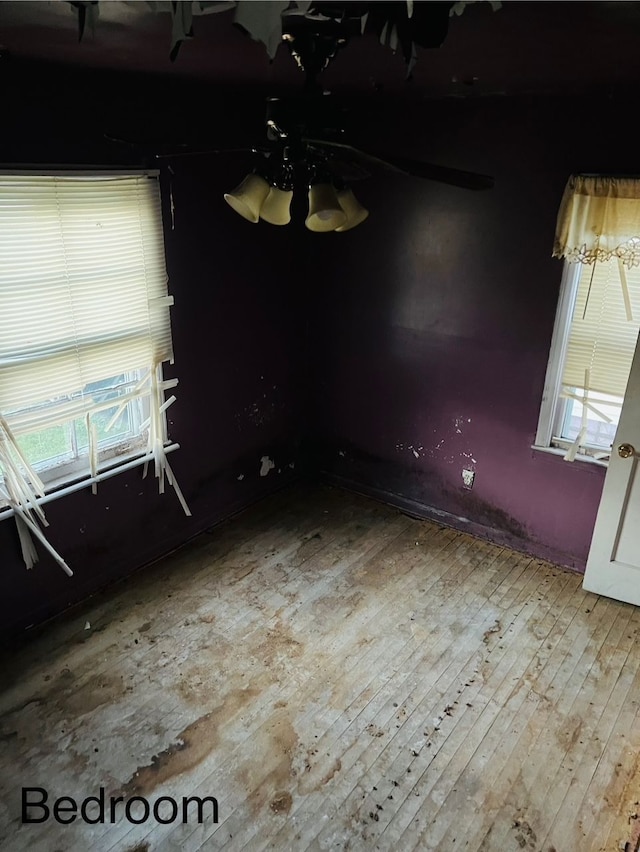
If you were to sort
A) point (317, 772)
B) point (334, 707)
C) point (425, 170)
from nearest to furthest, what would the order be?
point (425, 170) < point (317, 772) < point (334, 707)

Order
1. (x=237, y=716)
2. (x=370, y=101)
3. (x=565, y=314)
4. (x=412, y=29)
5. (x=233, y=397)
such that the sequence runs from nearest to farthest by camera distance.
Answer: (x=412, y=29) < (x=237, y=716) < (x=565, y=314) < (x=370, y=101) < (x=233, y=397)

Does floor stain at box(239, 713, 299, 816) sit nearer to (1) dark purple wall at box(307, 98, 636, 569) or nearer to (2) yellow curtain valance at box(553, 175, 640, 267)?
(1) dark purple wall at box(307, 98, 636, 569)

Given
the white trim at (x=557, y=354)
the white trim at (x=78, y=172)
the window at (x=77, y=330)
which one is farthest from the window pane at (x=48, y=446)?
the white trim at (x=557, y=354)

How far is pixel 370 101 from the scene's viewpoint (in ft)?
11.4

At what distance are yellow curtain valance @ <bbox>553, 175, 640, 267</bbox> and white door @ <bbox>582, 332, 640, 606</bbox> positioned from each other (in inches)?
19.3

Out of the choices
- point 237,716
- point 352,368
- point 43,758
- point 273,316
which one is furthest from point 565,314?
point 43,758

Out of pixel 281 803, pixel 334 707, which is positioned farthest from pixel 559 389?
pixel 281 803

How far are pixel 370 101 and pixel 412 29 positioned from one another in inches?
81.4

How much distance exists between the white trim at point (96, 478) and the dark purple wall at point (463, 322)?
1390mm

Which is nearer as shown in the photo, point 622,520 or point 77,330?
point 77,330

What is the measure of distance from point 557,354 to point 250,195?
206 centimetres

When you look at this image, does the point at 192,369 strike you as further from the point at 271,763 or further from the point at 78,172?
the point at 271,763

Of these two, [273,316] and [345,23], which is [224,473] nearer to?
[273,316]

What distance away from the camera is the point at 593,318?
10.4ft
